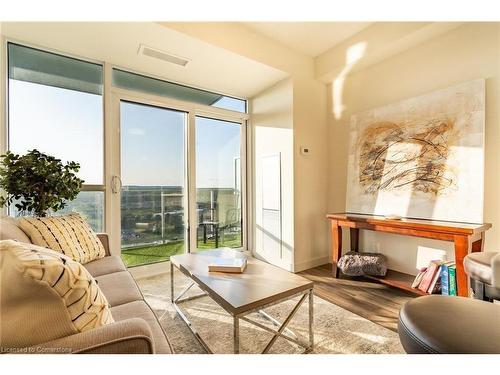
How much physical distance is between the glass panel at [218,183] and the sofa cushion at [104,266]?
1545mm

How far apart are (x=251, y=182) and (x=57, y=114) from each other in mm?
2527

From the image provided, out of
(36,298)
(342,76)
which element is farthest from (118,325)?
(342,76)

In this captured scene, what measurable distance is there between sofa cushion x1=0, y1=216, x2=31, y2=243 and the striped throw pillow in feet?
0.14

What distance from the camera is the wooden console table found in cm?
191

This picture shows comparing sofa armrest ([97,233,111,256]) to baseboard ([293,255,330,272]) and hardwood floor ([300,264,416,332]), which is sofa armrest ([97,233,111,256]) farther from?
baseboard ([293,255,330,272])

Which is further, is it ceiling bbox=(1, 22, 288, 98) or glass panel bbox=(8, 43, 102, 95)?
glass panel bbox=(8, 43, 102, 95)

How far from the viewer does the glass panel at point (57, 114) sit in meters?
2.40

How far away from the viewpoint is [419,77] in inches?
103

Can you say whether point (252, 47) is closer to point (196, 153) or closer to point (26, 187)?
point (196, 153)

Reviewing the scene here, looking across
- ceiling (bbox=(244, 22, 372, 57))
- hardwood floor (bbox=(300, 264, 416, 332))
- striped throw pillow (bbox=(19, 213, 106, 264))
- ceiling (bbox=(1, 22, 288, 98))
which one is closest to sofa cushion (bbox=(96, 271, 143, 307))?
striped throw pillow (bbox=(19, 213, 106, 264))

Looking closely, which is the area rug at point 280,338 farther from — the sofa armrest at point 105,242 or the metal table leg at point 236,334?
the sofa armrest at point 105,242

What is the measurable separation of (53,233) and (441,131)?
3.47 m

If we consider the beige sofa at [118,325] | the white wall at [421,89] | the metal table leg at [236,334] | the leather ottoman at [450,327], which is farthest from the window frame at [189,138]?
the leather ottoman at [450,327]
